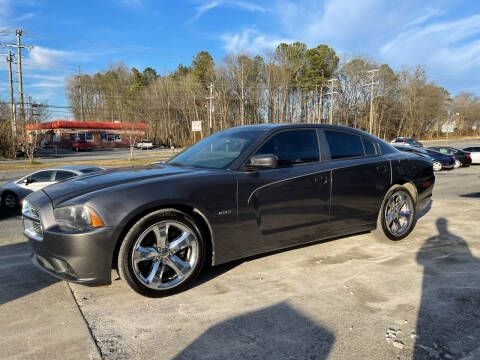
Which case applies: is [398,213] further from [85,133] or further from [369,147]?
[85,133]

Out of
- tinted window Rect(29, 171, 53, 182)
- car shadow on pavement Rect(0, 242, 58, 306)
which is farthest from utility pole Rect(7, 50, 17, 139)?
car shadow on pavement Rect(0, 242, 58, 306)

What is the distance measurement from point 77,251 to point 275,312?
167 centimetres

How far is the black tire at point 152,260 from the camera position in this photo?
9.77 feet

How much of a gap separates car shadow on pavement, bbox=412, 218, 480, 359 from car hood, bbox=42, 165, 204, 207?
236 centimetres

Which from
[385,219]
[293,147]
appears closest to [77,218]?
[293,147]

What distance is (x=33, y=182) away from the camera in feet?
29.2

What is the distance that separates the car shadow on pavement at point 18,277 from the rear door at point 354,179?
319cm

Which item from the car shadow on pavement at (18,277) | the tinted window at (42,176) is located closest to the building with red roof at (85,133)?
the tinted window at (42,176)

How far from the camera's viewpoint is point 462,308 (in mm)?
2867

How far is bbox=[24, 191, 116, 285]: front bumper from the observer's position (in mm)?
2840

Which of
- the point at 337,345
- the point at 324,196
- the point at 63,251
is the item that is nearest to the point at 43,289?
the point at 63,251

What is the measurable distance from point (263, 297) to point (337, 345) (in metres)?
0.88

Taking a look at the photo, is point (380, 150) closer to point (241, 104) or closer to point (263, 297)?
point (263, 297)

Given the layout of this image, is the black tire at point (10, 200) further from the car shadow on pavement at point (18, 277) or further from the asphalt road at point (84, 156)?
the asphalt road at point (84, 156)
